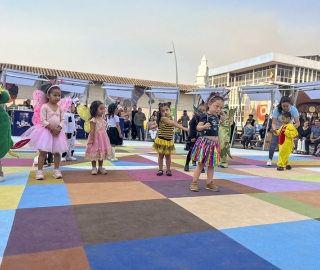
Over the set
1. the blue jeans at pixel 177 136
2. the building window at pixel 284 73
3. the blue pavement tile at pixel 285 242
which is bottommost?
the blue pavement tile at pixel 285 242

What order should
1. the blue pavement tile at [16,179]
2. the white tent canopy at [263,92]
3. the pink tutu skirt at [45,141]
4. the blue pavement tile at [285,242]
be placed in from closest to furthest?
1. the blue pavement tile at [285,242]
2. the blue pavement tile at [16,179]
3. the pink tutu skirt at [45,141]
4. the white tent canopy at [263,92]

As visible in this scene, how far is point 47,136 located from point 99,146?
106cm

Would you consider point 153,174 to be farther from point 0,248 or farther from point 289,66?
point 289,66

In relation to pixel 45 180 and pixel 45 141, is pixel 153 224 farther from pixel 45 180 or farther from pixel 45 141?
pixel 45 141

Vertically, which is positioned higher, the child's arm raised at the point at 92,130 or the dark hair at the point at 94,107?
the dark hair at the point at 94,107

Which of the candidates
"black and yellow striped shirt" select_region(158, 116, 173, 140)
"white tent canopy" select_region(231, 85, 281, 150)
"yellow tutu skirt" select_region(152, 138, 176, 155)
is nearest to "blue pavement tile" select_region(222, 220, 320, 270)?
"yellow tutu skirt" select_region(152, 138, 176, 155)

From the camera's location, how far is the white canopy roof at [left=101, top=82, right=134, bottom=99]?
1642 cm

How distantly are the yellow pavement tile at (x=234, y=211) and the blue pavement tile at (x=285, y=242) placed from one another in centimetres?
16

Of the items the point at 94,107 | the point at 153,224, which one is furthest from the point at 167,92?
the point at 153,224

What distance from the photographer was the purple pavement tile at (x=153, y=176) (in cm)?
583

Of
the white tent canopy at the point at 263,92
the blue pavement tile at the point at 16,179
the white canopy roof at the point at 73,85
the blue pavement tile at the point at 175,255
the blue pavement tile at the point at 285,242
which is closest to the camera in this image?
the blue pavement tile at the point at 175,255

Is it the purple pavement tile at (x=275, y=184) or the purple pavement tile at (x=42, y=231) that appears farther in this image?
the purple pavement tile at (x=275, y=184)

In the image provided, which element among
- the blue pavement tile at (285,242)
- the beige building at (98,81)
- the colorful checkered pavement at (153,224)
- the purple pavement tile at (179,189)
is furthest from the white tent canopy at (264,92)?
the beige building at (98,81)

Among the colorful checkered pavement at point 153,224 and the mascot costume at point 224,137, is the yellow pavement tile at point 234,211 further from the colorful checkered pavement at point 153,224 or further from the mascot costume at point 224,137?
the mascot costume at point 224,137
